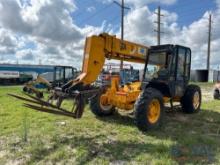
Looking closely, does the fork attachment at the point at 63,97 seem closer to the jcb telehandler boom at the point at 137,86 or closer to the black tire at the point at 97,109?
the jcb telehandler boom at the point at 137,86

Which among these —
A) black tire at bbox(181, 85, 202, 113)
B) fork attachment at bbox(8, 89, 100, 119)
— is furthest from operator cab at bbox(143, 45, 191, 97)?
fork attachment at bbox(8, 89, 100, 119)

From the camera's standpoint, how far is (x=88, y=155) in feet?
18.3

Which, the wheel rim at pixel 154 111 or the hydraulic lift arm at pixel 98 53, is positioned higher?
the hydraulic lift arm at pixel 98 53

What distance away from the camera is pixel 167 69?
8.84 metres

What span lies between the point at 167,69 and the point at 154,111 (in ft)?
5.21

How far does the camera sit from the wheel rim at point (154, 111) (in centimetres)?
768

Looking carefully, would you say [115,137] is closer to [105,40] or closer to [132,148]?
[132,148]

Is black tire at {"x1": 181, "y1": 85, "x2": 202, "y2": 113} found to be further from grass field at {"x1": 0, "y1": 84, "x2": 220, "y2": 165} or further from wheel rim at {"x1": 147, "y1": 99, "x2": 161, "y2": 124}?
wheel rim at {"x1": 147, "y1": 99, "x2": 161, "y2": 124}

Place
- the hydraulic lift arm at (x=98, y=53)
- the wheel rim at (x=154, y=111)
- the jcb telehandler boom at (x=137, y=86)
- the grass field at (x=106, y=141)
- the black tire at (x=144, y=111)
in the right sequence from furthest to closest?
1. the wheel rim at (x=154, y=111)
2. the black tire at (x=144, y=111)
3. the hydraulic lift arm at (x=98, y=53)
4. the jcb telehandler boom at (x=137, y=86)
5. the grass field at (x=106, y=141)

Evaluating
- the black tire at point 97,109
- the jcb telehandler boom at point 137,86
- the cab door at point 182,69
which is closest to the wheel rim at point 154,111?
the jcb telehandler boom at point 137,86

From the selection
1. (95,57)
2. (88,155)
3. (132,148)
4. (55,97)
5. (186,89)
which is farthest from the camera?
(186,89)

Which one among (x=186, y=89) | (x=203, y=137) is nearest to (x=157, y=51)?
(x=186, y=89)

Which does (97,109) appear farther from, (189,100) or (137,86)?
(189,100)

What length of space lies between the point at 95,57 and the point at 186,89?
4.12m
